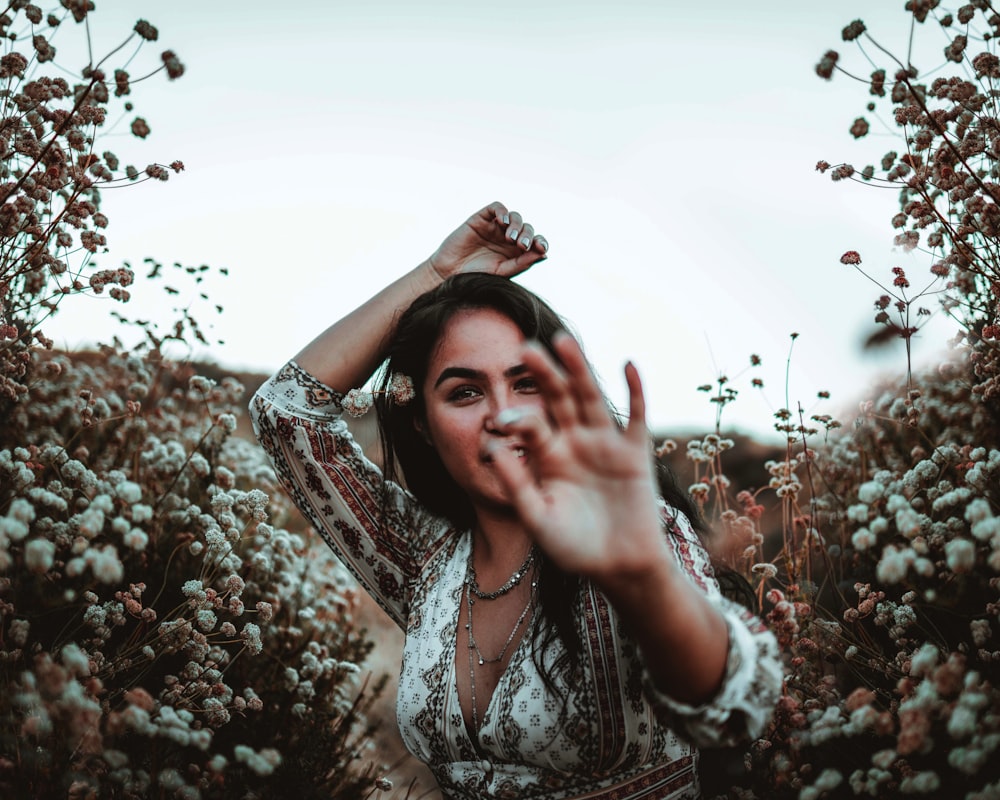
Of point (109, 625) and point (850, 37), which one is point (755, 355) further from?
point (109, 625)

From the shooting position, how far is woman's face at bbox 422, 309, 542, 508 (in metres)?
1.93

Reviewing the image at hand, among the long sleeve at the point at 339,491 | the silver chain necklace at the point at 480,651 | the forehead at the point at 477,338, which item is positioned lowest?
the silver chain necklace at the point at 480,651

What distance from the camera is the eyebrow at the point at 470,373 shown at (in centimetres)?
196

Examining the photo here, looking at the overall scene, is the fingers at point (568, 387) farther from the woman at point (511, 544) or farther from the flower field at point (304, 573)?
the flower field at point (304, 573)

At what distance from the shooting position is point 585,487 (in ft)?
3.79

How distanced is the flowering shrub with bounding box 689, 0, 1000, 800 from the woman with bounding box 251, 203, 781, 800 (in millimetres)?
220

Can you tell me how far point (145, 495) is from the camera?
8.60 feet

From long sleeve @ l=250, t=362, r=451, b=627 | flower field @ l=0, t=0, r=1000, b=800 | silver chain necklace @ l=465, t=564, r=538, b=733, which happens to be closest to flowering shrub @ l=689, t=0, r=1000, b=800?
flower field @ l=0, t=0, r=1000, b=800

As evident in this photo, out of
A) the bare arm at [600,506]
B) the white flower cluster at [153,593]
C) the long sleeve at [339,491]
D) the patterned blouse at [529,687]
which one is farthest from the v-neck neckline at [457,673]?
the bare arm at [600,506]

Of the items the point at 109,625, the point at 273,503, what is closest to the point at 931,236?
the point at 109,625

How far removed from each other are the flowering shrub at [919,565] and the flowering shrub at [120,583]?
0.96 meters

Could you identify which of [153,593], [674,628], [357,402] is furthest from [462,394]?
[153,593]

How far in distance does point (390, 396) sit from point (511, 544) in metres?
0.57

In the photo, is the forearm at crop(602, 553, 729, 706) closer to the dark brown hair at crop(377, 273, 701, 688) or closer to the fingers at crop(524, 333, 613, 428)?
the fingers at crop(524, 333, 613, 428)
